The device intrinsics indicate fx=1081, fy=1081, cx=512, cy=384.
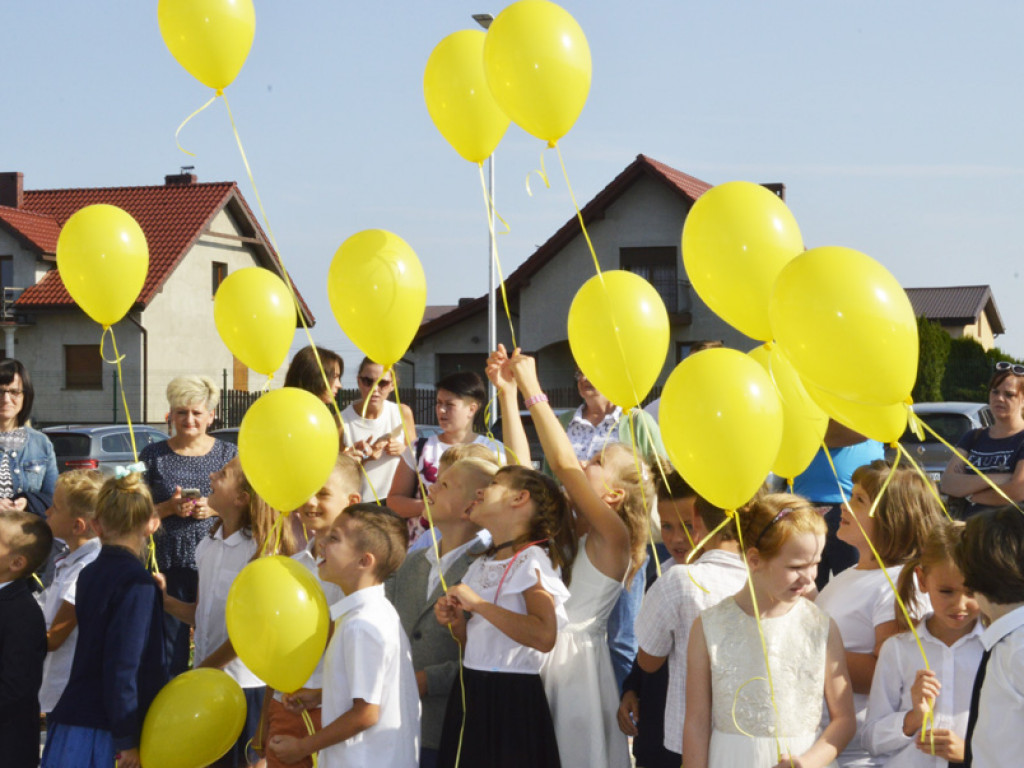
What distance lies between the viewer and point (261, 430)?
133 inches

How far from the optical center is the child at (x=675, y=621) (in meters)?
3.19

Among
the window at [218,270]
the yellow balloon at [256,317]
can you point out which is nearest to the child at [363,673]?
the yellow balloon at [256,317]

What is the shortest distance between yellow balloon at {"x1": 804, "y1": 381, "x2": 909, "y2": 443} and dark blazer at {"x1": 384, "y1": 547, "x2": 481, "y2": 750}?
55.1 inches

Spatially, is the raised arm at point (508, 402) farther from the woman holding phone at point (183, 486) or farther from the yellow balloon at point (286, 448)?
the woman holding phone at point (183, 486)

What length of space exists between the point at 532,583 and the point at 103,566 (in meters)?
1.41

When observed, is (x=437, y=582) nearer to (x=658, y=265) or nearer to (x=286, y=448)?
(x=286, y=448)

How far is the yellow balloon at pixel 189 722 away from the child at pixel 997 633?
2.16 metres

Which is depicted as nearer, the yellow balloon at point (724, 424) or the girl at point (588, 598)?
the yellow balloon at point (724, 424)

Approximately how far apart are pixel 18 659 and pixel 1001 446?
4.62 m

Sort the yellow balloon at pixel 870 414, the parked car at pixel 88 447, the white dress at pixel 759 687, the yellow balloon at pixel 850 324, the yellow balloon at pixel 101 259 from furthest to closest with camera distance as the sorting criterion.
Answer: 1. the parked car at pixel 88 447
2. the yellow balloon at pixel 101 259
3. the white dress at pixel 759 687
4. the yellow balloon at pixel 870 414
5. the yellow balloon at pixel 850 324

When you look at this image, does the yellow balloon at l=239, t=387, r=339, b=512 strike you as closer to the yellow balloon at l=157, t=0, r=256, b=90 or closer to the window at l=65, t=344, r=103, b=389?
the yellow balloon at l=157, t=0, r=256, b=90

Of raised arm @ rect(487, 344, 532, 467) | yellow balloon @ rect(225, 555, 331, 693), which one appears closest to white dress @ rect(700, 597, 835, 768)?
raised arm @ rect(487, 344, 532, 467)

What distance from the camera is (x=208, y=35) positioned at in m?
3.71

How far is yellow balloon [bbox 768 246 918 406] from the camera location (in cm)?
251
